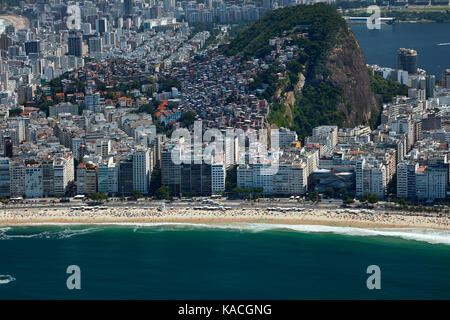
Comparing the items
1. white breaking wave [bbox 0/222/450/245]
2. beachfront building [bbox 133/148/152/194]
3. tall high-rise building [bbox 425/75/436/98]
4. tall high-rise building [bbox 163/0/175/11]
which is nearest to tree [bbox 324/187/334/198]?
white breaking wave [bbox 0/222/450/245]

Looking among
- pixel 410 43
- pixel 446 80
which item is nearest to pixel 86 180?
pixel 446 80

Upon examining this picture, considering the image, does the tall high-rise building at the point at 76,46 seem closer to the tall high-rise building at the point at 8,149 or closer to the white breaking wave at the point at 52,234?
the tall high-rise building at the point at 8,149

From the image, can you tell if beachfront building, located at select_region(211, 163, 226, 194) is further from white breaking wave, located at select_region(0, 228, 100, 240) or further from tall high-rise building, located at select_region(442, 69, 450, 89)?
tall high-rise building, located at select_region(442, 69, 450, 89)

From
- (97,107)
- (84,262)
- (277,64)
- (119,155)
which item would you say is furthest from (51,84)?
(84,262)

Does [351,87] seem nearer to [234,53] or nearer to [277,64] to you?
[277,64]

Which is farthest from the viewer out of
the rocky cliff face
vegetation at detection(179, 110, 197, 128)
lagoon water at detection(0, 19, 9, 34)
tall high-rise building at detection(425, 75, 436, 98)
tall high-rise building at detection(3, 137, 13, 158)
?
lagoon water at detection(0, 19, 9, 34)

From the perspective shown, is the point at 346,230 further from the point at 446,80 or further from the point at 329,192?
the point at 446,80

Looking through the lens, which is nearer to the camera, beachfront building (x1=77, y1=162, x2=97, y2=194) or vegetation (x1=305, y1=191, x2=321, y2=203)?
vegetation (x1=305, y1=191, x2=321, y2=203)
